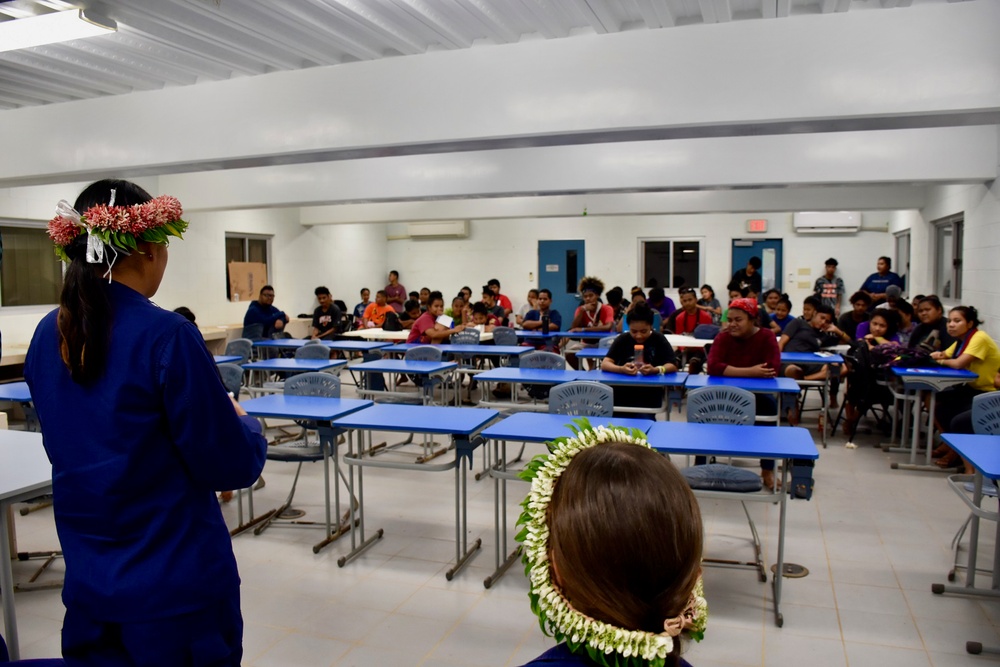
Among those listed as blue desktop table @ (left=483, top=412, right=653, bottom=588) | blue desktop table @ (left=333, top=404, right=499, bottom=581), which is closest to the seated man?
blue desktop table @ (left=333, top=404, right=499, bottom=581)

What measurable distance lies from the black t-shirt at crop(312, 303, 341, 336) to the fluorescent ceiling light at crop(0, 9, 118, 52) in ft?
20.0

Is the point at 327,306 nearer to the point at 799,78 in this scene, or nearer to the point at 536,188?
the point at 536,188

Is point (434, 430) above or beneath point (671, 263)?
beneath

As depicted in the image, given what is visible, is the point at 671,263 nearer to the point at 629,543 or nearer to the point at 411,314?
the point at 411,314

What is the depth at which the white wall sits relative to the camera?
1273cm

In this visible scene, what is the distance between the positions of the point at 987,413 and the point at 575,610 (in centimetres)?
400

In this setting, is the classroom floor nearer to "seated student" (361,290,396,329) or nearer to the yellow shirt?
the yellow shirt

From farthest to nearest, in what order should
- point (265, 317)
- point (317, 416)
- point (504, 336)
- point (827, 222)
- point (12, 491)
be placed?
point (827, 222) < point (265, 317) < point (504, 336) < point (317, 416) < point (12, 491)

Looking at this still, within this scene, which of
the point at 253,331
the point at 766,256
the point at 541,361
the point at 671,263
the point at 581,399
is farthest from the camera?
the point at 671,263

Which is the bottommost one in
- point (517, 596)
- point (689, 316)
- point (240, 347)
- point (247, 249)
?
point (517, 596)

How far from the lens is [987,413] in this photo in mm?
4004

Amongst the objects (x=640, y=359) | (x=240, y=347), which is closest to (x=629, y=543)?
(x=640, y=359)

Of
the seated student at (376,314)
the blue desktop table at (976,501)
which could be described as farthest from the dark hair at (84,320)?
the seated student at (376,314)

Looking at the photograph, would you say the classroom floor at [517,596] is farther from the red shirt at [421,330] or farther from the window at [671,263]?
the window at [671,263]
